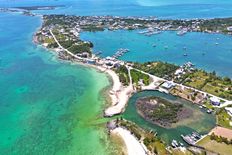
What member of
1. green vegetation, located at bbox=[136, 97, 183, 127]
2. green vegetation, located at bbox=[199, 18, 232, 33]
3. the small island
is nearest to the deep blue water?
green vegetation, located at bbox=[199, 18, 232, 33]

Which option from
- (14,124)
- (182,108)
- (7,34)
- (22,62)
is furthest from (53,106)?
(7,34)

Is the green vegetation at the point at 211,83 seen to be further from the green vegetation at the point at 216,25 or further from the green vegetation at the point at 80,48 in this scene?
the green vegetation at the point at 216,25

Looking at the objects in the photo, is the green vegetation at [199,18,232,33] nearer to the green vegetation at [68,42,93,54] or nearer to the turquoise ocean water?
the turquoise ocean water

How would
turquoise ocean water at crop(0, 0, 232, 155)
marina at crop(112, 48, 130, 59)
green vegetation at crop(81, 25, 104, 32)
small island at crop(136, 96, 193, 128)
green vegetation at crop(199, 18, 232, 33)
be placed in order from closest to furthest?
turquoise ocean water at crop(0, 0, 232, 155), small island at crop(136, 96, 193, 128), marina at crop(112, 48, 130, 59), green vegetation at crop(199, 18, 232, 33), green vegetation at crop(81, 25, 104, 32)

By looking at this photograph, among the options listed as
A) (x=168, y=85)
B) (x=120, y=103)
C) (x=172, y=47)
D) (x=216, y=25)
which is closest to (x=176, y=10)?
(x=216, y=25)

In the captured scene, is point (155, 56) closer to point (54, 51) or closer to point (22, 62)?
point (54, 51)

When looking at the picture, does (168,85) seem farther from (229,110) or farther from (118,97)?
(229,110)
